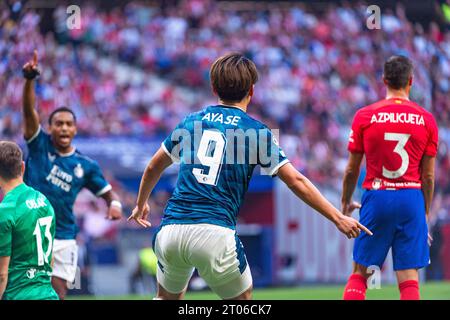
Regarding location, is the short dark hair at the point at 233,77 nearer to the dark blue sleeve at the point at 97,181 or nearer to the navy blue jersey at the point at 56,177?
the navy blue jersey at the point at 56,177

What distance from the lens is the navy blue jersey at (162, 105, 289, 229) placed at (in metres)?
5.25

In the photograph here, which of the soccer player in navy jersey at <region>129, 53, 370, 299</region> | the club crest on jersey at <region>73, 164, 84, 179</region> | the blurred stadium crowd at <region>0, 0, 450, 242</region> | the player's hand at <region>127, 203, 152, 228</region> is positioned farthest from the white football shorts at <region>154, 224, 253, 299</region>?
the blurred stadium crowd at <region>0, 0, 450, 242</region>

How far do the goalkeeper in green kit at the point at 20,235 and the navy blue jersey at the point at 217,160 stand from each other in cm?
76

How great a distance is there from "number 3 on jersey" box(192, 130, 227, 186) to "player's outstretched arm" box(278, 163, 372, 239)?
364mm

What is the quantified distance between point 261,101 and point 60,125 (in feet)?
37.5

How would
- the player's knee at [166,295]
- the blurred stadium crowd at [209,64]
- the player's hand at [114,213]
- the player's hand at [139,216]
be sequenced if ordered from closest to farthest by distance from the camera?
the player's knee at [166,295] → the player's hand at [139,216] → the player's hand at [114,213] → the blurred stadium crowd at [209,64]

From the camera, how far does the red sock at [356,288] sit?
6758 mm

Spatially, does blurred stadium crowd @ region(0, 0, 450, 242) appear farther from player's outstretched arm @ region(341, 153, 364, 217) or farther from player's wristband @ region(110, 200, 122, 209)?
player's outstretched arm @ region(341, 153, 364, 217)

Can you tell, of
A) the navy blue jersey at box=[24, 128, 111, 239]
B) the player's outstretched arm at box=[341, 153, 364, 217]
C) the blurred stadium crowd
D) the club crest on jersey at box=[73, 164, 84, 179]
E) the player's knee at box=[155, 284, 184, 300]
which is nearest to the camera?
the player's knee at box=[155, 284, 184, 300]

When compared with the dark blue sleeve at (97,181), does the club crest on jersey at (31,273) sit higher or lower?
lower

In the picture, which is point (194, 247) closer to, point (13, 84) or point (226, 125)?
point (226, 125)

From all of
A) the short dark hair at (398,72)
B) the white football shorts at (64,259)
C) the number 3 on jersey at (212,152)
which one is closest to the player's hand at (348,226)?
the number 3 on jersey at (212,152)

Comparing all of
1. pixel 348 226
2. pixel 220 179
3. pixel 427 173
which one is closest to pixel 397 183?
pixel 427 173

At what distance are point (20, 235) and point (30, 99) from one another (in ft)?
8.45
